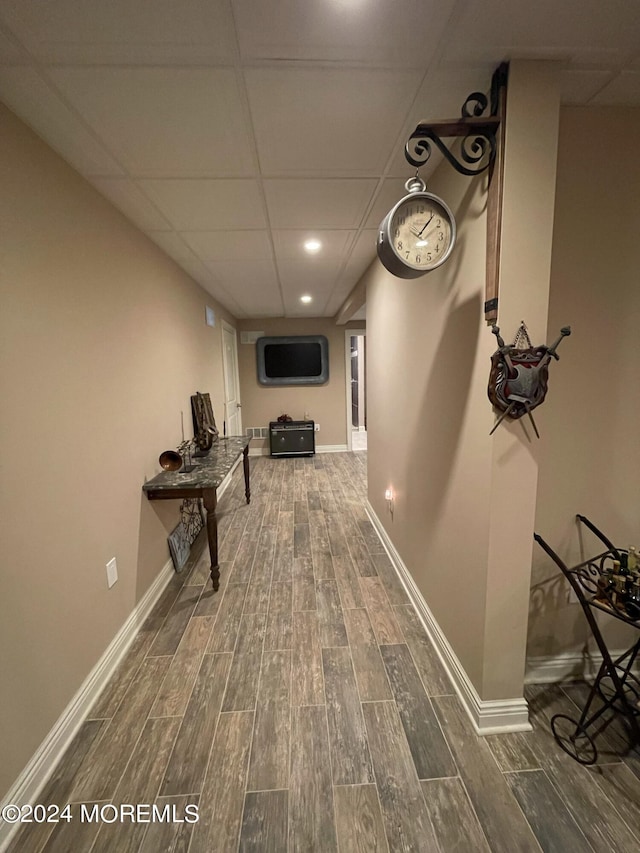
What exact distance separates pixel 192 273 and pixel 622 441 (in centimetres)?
336

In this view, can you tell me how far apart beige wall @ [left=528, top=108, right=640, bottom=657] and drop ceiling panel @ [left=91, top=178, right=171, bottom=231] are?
192cm

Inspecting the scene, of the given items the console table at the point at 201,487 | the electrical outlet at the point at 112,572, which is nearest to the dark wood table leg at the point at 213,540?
the console table at the point at 201,487

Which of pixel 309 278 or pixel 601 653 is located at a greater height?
pixel 309 278

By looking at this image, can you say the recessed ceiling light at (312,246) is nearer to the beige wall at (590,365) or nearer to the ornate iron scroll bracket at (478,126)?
the ornate iron scroll bracket at (478,126)

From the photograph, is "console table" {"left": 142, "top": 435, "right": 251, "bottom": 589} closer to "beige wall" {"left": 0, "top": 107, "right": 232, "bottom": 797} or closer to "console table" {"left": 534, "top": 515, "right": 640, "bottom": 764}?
"beige wall" {"left": 0, "top": 107, "right": 232, "bottom": 797}

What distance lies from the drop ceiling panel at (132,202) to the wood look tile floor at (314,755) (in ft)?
7.88

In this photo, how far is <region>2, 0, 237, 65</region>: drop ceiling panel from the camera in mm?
891

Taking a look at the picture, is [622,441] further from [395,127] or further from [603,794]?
[395,127]

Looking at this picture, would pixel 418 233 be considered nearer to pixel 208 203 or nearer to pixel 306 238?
pixel 208 203

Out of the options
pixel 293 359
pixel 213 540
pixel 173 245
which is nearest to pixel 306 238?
pixel 173 245

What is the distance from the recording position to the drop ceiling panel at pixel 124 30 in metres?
0.89

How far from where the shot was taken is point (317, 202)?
1919mm

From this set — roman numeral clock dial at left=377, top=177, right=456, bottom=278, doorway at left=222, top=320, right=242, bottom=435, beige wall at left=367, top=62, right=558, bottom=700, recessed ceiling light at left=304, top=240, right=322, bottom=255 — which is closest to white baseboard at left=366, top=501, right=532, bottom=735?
beige wall at left=367, top=62, right=558, bottom=700

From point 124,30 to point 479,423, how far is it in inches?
64.2
